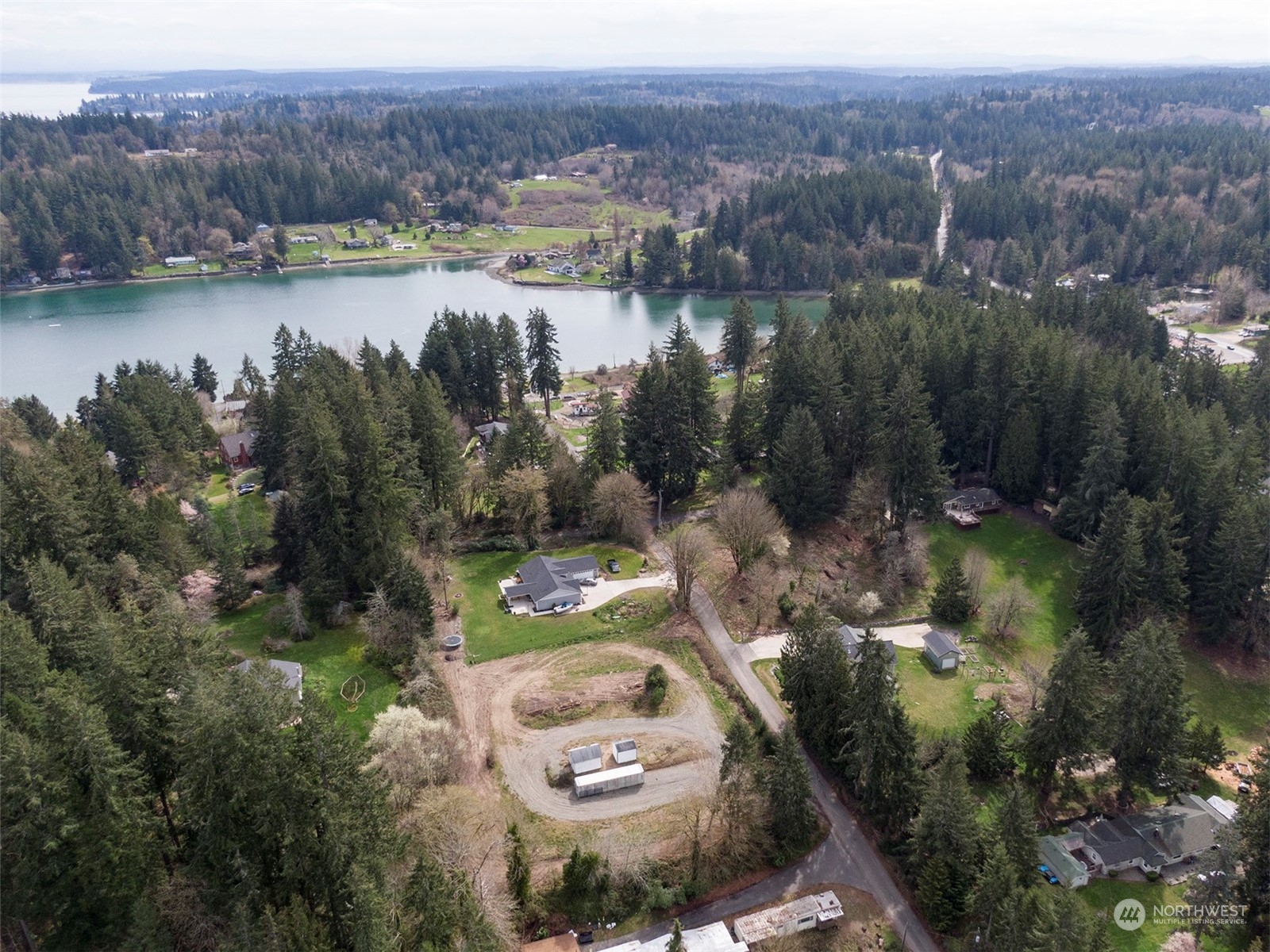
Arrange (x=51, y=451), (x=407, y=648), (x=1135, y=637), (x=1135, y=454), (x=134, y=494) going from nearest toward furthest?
(x=1135, y=637) → (x=407, y=648) → (x=51, y=451) → (x=1135, y=454) → (x=134, y=494)

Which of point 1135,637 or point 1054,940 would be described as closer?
point 1054,940

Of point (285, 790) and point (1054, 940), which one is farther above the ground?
point (285, 790)

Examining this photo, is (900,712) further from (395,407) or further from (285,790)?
(395,407)

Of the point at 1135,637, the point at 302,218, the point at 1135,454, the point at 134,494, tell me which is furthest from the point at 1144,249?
the point at 302,218

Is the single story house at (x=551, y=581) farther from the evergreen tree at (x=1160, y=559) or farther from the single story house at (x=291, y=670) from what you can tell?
the evergreen tree at (x=1160, y=559)

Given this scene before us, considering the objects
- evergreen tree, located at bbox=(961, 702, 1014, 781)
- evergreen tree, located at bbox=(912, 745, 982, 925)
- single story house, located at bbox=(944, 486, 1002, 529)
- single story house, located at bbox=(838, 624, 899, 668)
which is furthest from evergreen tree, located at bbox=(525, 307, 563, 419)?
evergreen tree, located at bbox=(912, 745, 982, 925)

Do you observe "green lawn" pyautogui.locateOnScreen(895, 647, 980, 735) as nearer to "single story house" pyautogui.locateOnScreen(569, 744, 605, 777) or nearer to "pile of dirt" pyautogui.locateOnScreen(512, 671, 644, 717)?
"pile of dirt" pyautogui.locateOnScreen(512, 671, 644, 717)
